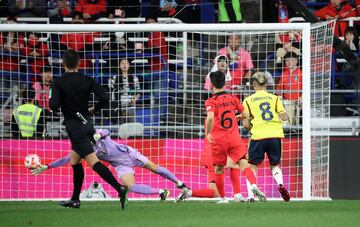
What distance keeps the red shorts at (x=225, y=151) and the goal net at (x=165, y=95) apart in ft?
6.59

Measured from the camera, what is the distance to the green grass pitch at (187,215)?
11.3 m

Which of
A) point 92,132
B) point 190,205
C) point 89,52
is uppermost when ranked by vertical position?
point 89,52

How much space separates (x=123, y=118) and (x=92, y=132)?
4115 millimetres

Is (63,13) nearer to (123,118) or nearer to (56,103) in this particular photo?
(123,118)

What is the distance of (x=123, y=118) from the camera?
57.1 feet

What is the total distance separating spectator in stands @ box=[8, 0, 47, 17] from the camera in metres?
20.4

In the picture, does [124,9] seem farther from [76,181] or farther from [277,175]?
[76,181]

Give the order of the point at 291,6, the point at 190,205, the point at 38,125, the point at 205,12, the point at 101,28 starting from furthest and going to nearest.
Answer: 1. the point at 205,12
2. the point at 291,6
3. the point at 38,125
4. the point at 101,28
5. the point at 190,205

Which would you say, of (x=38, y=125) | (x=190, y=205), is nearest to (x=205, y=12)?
(x=38, y=125)

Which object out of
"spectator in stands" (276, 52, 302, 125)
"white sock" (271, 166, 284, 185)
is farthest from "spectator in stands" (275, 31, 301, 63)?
"white sock" (271, 166, 284, 185)

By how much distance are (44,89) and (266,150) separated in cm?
428

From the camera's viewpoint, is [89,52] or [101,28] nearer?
[101,28]

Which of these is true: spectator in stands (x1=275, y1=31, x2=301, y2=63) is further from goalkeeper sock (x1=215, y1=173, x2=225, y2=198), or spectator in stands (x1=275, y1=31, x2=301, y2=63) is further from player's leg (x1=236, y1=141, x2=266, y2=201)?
goalkeeper sock (x1=215, y1=173, x2=225, y2=198)

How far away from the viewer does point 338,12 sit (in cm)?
2030
